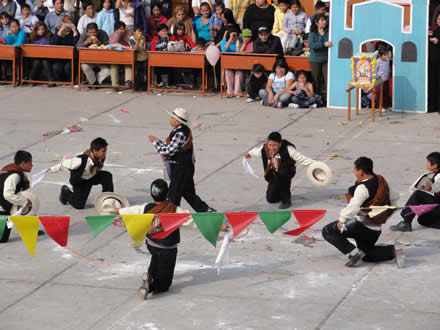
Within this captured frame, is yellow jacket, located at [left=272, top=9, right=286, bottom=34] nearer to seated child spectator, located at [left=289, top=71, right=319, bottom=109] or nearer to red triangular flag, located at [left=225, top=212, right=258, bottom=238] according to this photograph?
seated child spectator, located at [left=289, top=71, right=319, bottom=109]

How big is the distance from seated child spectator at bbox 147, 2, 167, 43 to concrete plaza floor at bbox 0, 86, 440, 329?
505cm

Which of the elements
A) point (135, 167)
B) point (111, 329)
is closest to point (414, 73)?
point (135, 167)

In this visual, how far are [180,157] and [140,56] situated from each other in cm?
890

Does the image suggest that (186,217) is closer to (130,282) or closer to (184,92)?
(130,282)

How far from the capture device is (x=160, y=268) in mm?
8281

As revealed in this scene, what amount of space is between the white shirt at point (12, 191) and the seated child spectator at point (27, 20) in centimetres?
1094

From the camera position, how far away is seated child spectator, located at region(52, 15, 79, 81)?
19531mm

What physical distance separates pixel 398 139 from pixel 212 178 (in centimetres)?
387

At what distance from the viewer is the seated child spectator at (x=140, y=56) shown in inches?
750

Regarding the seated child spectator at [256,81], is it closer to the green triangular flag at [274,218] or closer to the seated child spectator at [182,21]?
the seated child spectator at [182,21]

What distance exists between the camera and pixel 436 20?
17.0m

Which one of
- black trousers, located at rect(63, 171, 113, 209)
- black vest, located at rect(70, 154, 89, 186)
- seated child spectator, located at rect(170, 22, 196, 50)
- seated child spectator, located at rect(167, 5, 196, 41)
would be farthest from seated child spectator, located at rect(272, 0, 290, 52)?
black vest, located at rect(70, 154, 89, 186)

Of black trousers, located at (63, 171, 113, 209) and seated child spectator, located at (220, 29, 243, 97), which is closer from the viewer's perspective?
black trousers, located at (63, 171, 113, 209)

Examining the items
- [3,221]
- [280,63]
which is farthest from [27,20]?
[3,221]
